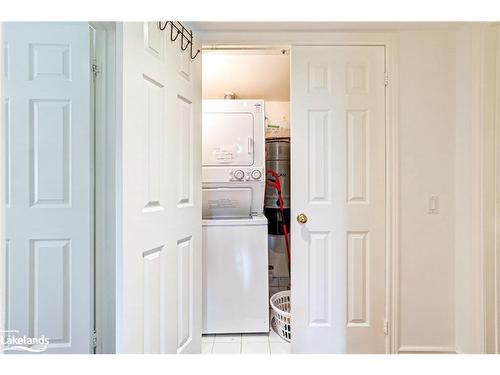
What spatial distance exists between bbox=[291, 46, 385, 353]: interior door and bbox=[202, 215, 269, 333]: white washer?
315mm

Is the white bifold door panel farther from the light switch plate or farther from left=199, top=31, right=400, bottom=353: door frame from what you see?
the light switch plate

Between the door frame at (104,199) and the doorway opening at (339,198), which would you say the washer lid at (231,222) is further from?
the door frame at (104,199)

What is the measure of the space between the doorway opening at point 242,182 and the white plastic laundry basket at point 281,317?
0.12 ft

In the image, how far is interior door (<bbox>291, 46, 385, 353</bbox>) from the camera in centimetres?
155

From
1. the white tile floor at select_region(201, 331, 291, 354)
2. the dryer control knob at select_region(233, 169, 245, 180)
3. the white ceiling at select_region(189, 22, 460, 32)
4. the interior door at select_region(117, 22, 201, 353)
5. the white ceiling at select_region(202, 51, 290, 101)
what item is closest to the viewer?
the interior door at select_region(117, 22, 201, 353)

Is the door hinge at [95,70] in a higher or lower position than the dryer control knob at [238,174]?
higher

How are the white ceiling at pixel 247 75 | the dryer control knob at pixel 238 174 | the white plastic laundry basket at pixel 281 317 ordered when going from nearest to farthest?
the white plastic laundry basket at pixel 281 317
the dryer control knob at pixel 238 174
the white ceiling at pixel 247 75

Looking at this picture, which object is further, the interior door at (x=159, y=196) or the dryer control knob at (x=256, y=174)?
the dryer control knob at (x=256, y=174)

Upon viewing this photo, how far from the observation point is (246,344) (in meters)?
1.74

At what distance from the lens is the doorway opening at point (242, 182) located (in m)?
1.80

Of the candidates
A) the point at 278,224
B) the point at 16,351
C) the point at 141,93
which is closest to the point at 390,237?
the point at 278,224

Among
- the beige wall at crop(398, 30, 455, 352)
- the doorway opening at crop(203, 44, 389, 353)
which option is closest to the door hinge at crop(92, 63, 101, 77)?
the doorway opening at crop(203, 44, 389, 353)

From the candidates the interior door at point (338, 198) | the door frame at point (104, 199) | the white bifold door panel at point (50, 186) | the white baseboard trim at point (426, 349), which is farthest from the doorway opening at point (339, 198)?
the white bifold door panel at point (50, 186)
